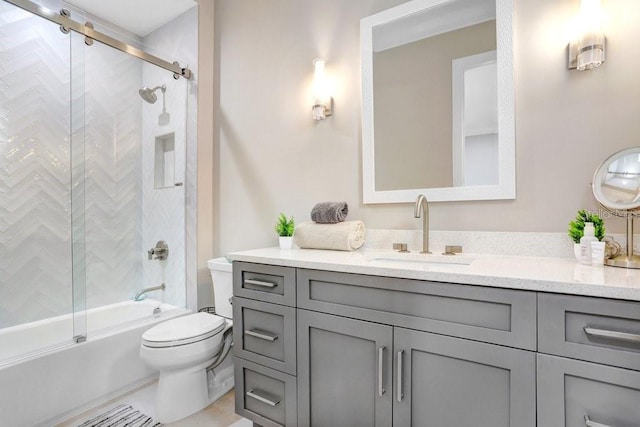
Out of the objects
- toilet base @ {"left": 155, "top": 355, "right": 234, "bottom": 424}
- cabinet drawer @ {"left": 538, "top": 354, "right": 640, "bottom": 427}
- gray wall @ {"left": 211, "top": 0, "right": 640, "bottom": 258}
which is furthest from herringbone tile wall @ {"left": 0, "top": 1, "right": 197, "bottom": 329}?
cabinet drawer @ {"left": 538, "top": 354, "right": 640, "bottom": 427}

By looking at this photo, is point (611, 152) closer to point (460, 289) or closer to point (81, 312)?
point (460, 289)

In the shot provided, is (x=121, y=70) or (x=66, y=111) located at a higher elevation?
(x=121, y=70)

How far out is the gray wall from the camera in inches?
49.2

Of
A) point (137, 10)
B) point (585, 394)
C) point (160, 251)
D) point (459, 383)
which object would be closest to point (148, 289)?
point (160, 251)

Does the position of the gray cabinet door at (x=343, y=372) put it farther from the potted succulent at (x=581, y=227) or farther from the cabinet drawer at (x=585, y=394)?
the potted succulent at (x=581, y=227)

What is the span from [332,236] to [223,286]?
2.96ft

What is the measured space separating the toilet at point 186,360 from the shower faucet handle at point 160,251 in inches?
31.9

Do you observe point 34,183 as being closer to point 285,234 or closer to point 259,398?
point 285,234

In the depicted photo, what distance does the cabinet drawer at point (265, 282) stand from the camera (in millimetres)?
1372

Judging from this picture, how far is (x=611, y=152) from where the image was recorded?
1229mm

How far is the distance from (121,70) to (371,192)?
2.31 metres

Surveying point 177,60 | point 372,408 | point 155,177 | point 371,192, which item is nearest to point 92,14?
point 177,60

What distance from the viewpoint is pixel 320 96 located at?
6.17 feet

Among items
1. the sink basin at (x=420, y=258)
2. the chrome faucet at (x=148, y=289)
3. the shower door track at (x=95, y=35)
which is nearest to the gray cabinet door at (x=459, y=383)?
the sink basin at (x=420, y=258)
